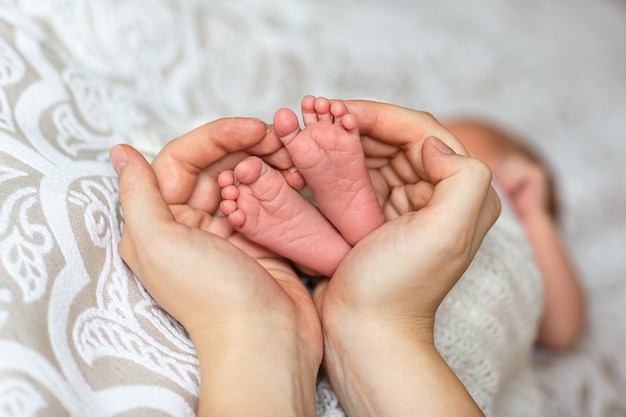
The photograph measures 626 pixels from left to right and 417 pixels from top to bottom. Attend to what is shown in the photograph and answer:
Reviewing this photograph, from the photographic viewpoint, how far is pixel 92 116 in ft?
2.43

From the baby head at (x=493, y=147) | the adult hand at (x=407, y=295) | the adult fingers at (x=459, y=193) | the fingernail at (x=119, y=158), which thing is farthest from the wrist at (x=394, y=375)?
the baby head at (x=493, y=147)

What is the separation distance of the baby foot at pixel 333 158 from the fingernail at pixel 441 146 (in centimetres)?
8

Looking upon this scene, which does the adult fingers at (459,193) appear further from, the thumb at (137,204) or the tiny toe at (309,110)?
the thumb at (137,204)

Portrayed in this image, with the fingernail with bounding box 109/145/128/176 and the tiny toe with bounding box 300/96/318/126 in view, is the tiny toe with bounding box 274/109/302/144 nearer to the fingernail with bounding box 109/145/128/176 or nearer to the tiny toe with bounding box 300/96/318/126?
the tiny toe with bounding box 300/96/318/126

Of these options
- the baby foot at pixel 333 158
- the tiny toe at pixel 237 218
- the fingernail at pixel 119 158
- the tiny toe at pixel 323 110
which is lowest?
the fingernail at pixel 119 158

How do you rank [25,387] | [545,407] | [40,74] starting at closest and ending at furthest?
[25,387] → [40,74] → [545,407]

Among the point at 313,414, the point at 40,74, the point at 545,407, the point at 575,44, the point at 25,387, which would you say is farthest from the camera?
the point at 575,44

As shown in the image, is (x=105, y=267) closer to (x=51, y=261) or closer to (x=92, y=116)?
(x=51, y=261)

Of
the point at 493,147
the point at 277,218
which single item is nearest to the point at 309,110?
the point at 277,218

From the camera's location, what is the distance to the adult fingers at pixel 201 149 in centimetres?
59

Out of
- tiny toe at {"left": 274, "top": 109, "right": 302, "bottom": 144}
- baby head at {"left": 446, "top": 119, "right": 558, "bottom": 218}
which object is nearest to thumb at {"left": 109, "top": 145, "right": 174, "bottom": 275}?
tiny toe at {"left": 274, "top": 109, "right": 302, "bottom": 144}

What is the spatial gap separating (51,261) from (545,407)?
0.76 metres

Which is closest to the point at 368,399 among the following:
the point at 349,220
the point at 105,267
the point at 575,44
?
the point at 349,220

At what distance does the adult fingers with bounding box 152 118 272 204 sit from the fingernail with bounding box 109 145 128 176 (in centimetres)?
3
